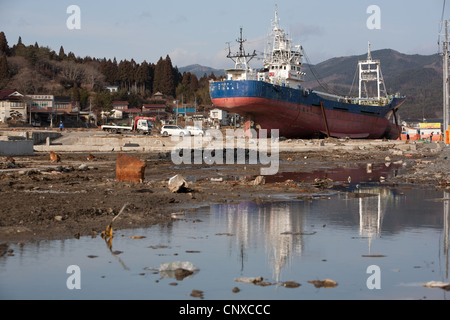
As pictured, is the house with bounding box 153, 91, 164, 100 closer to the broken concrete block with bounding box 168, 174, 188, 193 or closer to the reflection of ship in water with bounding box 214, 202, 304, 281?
the broken concrete block with bounding box 168, 174, 188, 193

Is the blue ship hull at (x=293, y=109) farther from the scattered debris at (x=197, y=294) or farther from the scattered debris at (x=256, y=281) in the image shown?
the scattered debris at (x=197, y=294)

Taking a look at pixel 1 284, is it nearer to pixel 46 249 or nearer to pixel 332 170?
pixel 46 249

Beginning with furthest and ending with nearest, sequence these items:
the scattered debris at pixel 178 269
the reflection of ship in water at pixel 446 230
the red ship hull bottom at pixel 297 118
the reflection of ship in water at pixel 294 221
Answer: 1. the red ship hull bottom at pixel 297 118
2. the reflection of ship in water at pixel 294 221
3. the reflection of ship in water at pixel 446 230
4. the scattered debris at pixel 178 269

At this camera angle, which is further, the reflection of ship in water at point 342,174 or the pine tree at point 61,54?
the pine tree at point 61,54

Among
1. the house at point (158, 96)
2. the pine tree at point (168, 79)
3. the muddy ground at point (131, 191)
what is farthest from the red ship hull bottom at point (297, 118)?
the pine tree at point (168, 79)

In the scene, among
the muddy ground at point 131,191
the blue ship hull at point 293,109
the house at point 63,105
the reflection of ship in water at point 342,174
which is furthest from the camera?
the house at point 63,105

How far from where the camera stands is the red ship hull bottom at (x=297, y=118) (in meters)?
51.5

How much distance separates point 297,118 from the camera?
179 feet

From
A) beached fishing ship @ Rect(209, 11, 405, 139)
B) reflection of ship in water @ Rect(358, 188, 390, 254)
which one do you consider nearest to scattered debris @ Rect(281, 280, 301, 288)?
reflection of ship in water @ Rect(358, 188, 390, 254)

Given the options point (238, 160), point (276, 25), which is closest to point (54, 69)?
point (276, 25)

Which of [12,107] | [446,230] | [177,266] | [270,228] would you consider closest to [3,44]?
[12,107]

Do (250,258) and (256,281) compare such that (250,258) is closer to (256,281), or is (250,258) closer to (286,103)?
(256,281)

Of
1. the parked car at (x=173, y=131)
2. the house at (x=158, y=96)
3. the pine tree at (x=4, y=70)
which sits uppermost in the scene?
the pine tree at (x=4, y=70)

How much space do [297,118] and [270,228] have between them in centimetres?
4364
